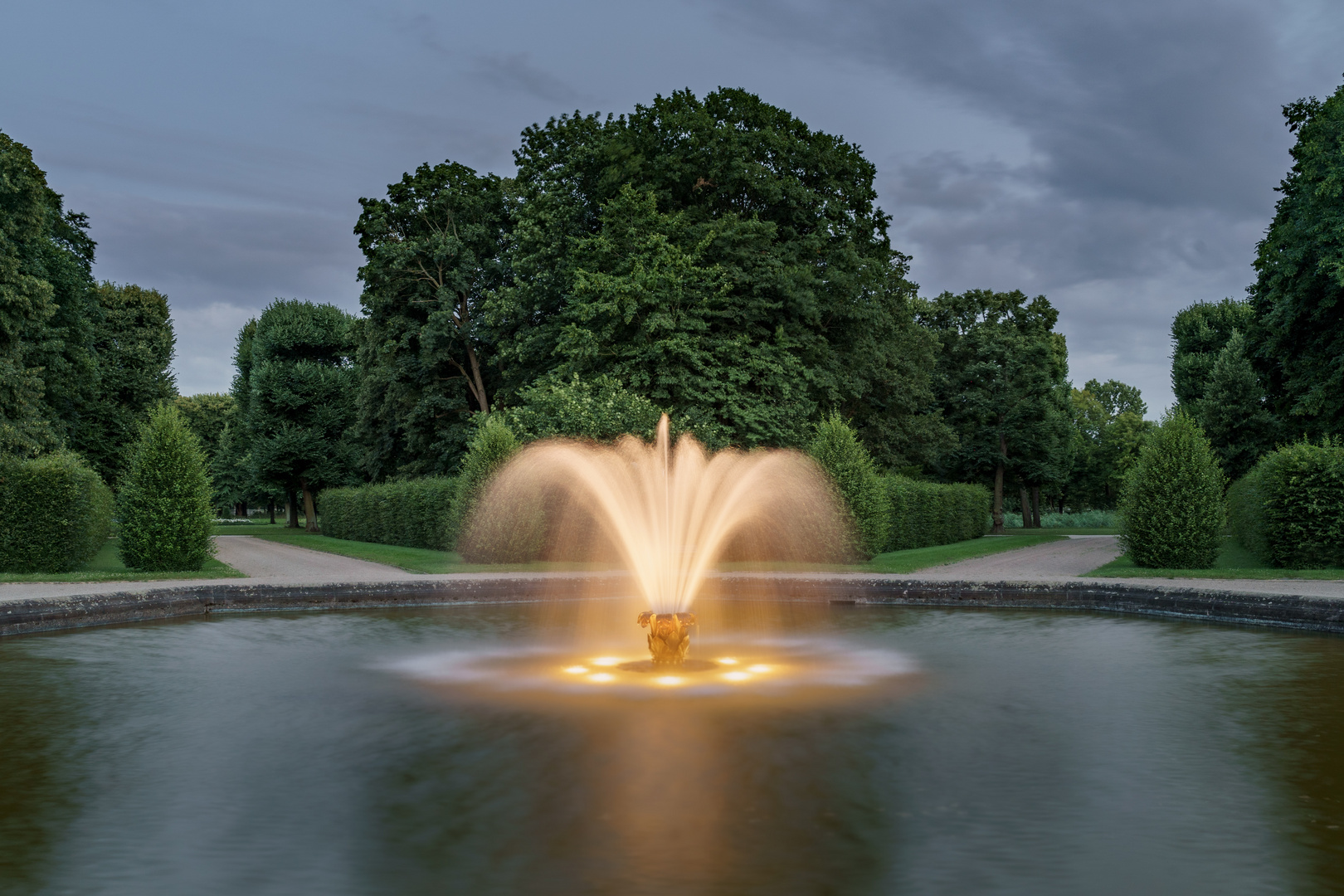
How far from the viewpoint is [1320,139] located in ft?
95.1

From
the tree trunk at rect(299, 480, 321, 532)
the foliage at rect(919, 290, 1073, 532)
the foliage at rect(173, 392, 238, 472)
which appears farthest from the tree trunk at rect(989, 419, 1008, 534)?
the foliage at rect(173, 392, 238, 472)

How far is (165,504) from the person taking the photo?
23516 millimetres

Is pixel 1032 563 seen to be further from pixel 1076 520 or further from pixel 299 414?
pixel 1076 520

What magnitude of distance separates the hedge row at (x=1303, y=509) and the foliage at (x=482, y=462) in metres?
19.3

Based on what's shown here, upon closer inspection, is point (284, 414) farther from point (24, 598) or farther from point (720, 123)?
point (24, 598)

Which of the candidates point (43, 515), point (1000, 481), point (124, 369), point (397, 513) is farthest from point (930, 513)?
point (124, 369)

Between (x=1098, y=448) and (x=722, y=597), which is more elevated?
(x=1098, y=448)

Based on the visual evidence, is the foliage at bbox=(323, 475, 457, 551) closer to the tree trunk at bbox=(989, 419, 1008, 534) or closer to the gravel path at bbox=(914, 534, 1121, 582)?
the gravel path at bbox=(914, 534, 1121, 582)

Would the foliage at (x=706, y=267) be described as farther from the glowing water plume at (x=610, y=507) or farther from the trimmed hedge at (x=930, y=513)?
the trimmed hedge at (x=930, y=513)

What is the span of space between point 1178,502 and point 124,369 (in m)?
50.4

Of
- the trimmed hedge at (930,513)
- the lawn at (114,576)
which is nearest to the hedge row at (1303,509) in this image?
the trimmed hedge at (930,513)

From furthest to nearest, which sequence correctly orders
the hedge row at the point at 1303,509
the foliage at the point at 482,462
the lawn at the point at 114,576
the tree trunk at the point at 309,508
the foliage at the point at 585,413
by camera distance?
the tree trunk at the point at 309,508 < the foliage at the point at 482,462 < the foliage at the point at 585,413 < the hedge row at the point at 1303,509 < the lawn at the point at 114,576

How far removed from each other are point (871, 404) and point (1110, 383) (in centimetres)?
7489

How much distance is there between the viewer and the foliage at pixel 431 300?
44.4m
